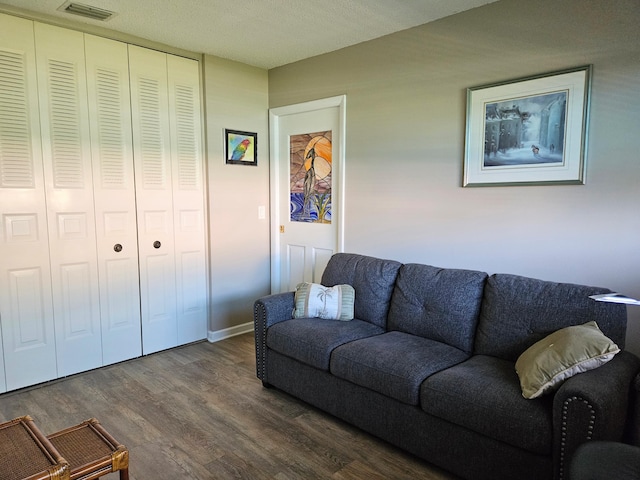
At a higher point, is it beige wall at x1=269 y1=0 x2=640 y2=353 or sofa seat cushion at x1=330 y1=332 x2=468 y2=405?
beige wall at x1=269 y1=0 x2=640 y2=353

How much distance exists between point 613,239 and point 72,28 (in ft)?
12.0

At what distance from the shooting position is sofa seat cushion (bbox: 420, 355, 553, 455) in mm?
1743

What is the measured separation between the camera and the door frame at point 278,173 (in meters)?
3.61

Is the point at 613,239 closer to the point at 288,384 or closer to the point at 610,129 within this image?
the point at 610,129

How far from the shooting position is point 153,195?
3.49 metres

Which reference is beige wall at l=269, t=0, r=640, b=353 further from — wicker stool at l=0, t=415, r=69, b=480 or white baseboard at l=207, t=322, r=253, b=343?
wicker stool at l=0, t=415, r=69, b=480

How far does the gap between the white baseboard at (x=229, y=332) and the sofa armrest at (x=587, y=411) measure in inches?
115

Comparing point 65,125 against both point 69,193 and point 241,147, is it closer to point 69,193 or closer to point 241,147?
point 69,193

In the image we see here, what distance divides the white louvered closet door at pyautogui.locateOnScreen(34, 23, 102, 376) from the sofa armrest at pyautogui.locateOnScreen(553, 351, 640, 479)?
3.07 metres

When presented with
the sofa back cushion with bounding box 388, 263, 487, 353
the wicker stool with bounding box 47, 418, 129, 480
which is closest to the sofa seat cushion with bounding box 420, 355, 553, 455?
the sofa back cushion with bounding box 388, 263, 487, 353

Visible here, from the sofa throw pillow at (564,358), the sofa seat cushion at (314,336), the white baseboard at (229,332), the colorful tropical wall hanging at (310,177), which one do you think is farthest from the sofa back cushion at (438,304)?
the white baseboard at (229,332)

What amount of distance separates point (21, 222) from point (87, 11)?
4.77 ft

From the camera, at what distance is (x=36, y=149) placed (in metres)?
2.90

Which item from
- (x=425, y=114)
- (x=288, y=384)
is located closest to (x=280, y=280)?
(x=288, y=384)
